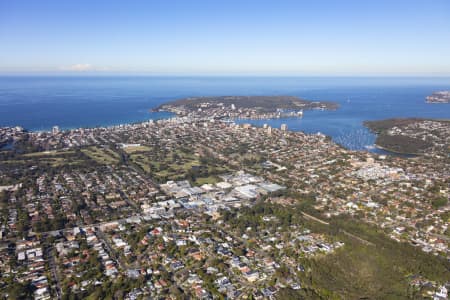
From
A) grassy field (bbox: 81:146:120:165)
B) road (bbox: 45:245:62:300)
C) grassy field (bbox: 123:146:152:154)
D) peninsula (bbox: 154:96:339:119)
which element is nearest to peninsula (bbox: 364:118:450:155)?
peninsula (bbox: 154:96:339:119)

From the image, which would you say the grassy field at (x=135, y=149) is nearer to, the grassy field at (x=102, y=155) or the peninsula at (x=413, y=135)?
the grassy field at (x=102, y=155)

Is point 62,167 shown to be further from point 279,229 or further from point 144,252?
point 279,229

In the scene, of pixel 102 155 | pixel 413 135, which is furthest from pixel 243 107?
pixel 102 155

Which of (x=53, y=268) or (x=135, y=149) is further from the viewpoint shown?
(x=135, y=149)

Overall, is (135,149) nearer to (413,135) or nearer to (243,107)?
(413,135)

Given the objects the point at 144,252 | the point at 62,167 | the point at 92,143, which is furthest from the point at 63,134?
the point at 144,252
